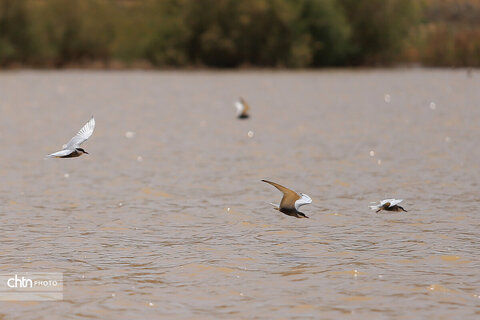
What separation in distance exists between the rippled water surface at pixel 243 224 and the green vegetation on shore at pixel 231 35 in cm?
10141

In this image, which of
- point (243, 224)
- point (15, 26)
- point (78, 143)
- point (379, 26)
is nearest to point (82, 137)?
point (78, 143)

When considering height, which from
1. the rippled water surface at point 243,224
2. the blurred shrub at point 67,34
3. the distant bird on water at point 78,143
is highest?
the distant bird on water at point 78,143

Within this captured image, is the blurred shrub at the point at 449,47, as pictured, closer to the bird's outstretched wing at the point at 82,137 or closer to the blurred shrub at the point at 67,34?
the blurred shrub at the point at 67,34

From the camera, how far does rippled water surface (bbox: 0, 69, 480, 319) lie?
12.5 m

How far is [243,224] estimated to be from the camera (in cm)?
1819

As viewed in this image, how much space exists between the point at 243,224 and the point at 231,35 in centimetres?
12504

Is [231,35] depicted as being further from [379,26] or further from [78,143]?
[78,143]

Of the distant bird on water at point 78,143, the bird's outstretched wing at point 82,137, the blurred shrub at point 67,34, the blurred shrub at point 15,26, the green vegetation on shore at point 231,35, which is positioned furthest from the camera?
the blurred shrub at point 67,34

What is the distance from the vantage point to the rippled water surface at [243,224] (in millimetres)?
12531

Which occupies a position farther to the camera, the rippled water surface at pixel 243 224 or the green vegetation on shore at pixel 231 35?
the green vegetation on shore at pixel 231 35

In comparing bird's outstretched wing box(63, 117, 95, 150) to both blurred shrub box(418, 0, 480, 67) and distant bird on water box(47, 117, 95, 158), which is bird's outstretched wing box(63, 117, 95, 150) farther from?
blurred shrub box(418, 0, 480, 67)

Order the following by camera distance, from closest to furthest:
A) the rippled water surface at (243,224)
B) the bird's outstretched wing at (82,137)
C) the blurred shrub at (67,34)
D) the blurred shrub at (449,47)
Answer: the rippled water surface at (243,224), the bird's outstretched wing at (82,137), the blurred shrub at (449,47), the blurred shrub at (67,34)

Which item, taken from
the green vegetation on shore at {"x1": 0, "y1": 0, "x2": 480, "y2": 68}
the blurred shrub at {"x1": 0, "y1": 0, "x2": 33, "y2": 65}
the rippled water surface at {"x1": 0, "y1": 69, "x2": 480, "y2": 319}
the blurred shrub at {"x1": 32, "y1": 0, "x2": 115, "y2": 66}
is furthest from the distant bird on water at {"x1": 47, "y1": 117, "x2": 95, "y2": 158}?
the blurred shrub at {"x1": 32, "y1": 0, "x2": 115, "y2": 66}

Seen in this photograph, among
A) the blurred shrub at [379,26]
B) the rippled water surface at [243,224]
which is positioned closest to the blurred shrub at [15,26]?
the blurred shrub at [379,26]
